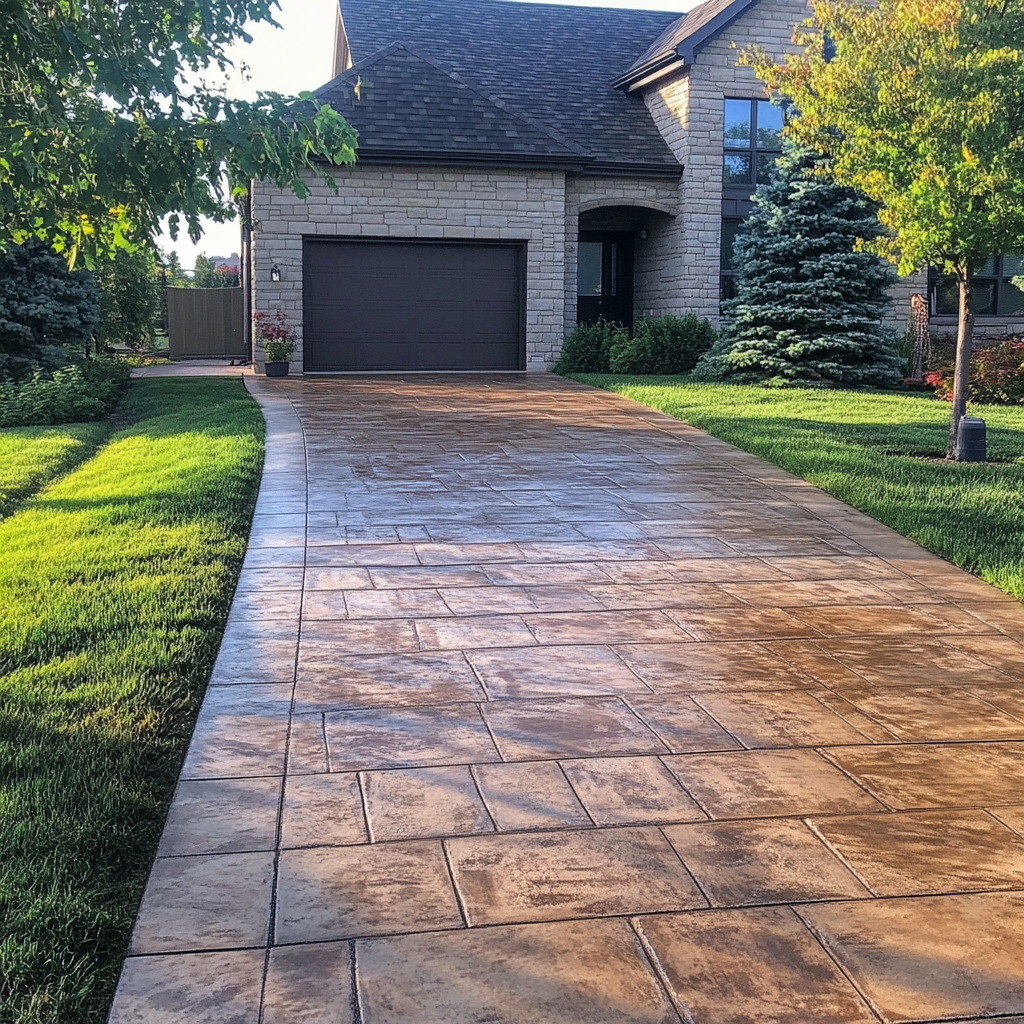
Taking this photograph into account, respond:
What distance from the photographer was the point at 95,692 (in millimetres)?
4391

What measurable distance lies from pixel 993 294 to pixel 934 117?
13.9 meters

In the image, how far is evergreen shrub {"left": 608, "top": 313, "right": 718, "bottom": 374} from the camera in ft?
62.4

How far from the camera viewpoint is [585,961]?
2.71m

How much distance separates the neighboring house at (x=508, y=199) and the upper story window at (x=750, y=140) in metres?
0.03

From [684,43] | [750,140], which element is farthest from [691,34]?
[750,140]

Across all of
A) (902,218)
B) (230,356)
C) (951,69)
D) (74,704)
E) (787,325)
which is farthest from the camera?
(230,356)

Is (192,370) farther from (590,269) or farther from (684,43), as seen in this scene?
(684,43)

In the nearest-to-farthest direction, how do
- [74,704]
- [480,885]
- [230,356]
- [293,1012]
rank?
1. [293,1012]
2. [480,885]
3. [74,704]
4. [230,356]

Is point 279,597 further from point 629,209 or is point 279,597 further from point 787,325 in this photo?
point 629,209

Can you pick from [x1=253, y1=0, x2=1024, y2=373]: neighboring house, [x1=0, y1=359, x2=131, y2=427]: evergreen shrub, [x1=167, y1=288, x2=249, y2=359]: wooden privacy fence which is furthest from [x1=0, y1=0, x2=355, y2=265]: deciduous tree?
[x1=167, y1=288, x2=249, y2=359]: wooden privacy fence

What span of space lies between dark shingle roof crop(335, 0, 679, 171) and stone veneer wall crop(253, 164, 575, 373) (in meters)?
1.13

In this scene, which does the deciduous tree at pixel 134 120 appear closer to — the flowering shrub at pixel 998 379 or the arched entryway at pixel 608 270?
the flowering shrub at pixel 998 379

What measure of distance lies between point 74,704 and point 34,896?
4.98 feet

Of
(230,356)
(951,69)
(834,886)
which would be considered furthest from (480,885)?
(230,356)
